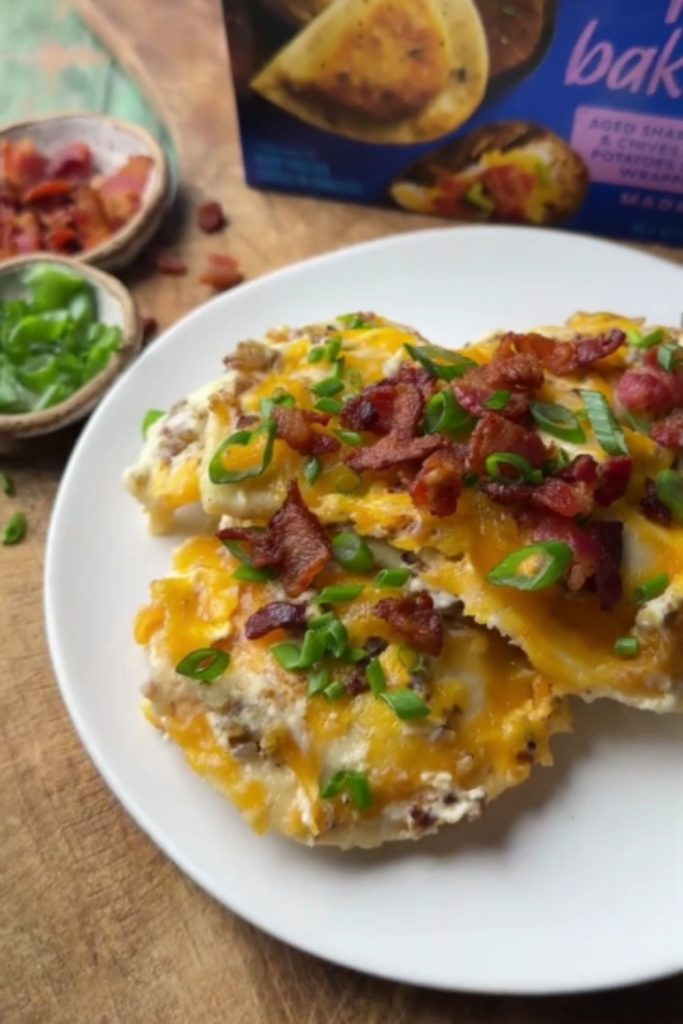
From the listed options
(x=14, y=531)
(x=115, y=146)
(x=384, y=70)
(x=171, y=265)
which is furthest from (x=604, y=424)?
(x=115, y=146)

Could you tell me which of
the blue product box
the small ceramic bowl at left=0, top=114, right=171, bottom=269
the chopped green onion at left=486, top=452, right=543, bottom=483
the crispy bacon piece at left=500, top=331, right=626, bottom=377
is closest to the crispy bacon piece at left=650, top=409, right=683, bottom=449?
the crispy bacon piece at left=500, top=331, right=626, bottom=377

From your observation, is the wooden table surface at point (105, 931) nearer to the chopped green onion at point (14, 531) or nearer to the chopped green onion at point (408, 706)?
the chopped green onion at point (14, 531)

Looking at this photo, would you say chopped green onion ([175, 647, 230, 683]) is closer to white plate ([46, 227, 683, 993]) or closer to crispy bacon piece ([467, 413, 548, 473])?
white plate ([46, 227, 683, 993])

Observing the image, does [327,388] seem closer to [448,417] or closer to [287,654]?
[448,417]

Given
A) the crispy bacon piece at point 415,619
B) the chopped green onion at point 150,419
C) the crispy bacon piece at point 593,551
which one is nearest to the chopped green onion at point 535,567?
the crispy bacon piece at point 593,551

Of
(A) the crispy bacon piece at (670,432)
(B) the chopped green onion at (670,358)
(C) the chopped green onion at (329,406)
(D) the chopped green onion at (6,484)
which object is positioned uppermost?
(B) the chopped green onion at (670,358)

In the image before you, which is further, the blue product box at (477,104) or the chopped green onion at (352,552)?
the blue product box at (477,104)
